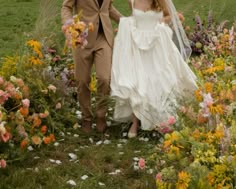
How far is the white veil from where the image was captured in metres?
6.10

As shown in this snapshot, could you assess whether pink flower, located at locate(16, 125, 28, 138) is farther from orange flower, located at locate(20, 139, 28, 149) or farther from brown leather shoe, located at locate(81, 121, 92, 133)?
brown leather shoe, located at locate(81, 121, 92, 133)

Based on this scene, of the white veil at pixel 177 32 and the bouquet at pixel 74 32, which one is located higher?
the bouquet at pixel 74 32

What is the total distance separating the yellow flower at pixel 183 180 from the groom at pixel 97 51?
2559mm

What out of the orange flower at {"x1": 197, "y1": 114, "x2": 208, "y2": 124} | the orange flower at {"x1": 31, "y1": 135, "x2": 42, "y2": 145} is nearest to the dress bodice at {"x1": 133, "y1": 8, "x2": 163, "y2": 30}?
the orange flower at {"x1": 31, "y1": 135, "x2": 42, "y2": 145}

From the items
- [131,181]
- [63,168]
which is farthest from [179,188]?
[63,168]

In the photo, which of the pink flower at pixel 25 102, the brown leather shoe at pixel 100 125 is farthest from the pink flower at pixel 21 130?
the brown leather shoe at pixel 100 125

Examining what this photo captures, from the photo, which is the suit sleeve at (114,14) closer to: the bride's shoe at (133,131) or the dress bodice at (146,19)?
the dress bodice at (146,19)

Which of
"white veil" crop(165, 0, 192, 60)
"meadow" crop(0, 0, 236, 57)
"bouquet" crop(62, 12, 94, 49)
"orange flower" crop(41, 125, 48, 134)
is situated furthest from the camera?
"meadow" crop(0, 0, 236, 57)

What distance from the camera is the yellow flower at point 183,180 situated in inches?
135

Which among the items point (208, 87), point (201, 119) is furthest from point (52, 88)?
point (201, 119)

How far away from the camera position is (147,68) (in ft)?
19.5

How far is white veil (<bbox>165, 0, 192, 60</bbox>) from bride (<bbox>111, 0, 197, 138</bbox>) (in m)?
0.01

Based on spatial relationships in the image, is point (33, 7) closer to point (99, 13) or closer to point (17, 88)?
point (99, 13)

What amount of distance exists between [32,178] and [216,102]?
166 cm
